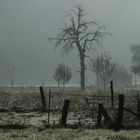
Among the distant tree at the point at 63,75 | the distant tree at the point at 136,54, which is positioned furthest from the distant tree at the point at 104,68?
the distant tree at the point at 136,54

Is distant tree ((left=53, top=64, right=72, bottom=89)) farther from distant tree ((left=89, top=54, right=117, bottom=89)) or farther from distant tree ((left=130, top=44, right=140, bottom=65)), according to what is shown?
distant tree ((left=130, top=44, right=140, bottom=65))

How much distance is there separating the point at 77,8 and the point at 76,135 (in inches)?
2374

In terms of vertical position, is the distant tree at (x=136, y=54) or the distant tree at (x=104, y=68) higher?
the distant tree at (x=136, y=54)

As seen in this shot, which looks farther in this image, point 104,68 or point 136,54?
point 136,54

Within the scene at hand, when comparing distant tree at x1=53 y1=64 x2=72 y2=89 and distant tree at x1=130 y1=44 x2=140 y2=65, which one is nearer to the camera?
distant tree at x1=53 y1=64 x2=72 y2=89

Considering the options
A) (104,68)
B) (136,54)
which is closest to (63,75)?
(104,68)

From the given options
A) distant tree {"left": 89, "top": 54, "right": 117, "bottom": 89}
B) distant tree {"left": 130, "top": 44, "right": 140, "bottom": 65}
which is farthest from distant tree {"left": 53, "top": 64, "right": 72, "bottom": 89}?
distant tree {"left": 130, "top": 44, "right": 140, "bottom": 65}

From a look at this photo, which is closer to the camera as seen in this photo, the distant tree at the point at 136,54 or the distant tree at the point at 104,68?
the distant tree at the point at 104,68

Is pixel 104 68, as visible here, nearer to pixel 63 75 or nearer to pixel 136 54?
pixel 63 75

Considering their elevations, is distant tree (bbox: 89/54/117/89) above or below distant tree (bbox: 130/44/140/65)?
below

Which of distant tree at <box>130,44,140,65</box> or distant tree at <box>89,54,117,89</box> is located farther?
distant tree at <box>130,44,140,65</box>

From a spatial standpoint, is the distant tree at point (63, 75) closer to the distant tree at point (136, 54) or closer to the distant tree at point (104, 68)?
the distant tree at point (104, 68)

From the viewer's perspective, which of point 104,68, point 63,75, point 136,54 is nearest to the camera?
point 63,75

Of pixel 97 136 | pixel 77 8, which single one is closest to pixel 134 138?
pixel 97 136
